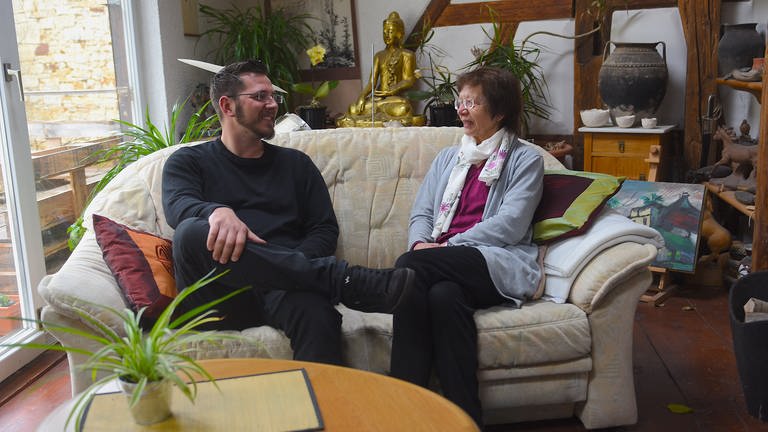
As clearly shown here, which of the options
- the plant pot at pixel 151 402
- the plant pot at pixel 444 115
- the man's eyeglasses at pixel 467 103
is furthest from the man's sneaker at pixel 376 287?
the plant pot at pixel 444 115

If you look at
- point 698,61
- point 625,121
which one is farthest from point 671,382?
point 698,61

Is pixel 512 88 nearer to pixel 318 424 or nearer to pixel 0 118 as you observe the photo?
pixel 318 424

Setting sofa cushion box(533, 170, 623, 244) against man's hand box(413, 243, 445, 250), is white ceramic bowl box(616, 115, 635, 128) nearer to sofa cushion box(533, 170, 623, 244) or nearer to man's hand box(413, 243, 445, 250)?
sofa cushion box(533, 170, 623, 244)

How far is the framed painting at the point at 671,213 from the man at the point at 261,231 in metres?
1.61

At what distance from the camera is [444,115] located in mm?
4309

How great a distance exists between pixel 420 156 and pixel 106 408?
5.19 feet

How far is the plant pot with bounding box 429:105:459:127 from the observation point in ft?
14.1

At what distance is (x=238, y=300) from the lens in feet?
7.06

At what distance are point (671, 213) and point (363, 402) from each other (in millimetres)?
2487

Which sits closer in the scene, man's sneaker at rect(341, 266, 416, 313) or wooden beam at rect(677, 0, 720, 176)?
man's sneaker at rect(341, 266, 416, 313)

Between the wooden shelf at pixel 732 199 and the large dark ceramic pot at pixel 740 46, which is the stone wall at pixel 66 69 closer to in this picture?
the wooden shelf at pixel 732 199

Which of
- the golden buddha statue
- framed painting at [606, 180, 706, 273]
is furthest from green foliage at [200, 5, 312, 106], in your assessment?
framed painting at [606, 180, 706, 273]

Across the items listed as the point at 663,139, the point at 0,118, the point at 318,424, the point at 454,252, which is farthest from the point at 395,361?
the point at 663,139

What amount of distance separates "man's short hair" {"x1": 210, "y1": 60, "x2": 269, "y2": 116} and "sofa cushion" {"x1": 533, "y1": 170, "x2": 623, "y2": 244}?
1013 mm
